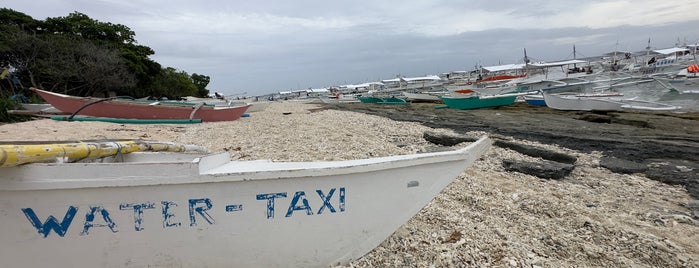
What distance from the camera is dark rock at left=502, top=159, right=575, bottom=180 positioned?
6.64m

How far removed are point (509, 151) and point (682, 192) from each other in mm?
3471

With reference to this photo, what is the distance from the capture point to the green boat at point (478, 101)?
23.3 meters

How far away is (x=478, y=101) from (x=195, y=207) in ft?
77.2

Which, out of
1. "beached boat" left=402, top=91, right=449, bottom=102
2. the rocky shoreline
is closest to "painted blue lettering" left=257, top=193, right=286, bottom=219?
the rocky shoreline

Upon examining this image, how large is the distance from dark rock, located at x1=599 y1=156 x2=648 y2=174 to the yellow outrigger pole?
8.84m

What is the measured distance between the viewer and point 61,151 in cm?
229

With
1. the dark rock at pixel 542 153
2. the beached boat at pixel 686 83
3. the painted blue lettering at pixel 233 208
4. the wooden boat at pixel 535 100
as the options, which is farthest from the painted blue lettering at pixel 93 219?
the beached boat at pixel 686 83

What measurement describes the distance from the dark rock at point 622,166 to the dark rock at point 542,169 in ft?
3.43

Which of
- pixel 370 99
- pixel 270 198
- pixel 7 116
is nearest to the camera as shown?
pixel 270 198

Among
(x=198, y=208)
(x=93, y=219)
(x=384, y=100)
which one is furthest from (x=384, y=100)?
(x=93, y=219)

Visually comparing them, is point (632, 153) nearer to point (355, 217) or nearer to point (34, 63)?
point (355, 217)

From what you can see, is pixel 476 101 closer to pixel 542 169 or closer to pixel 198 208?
pixel 542 169

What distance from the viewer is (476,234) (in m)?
3.99

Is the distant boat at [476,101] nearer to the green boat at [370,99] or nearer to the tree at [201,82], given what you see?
the green boat at [370,99]
